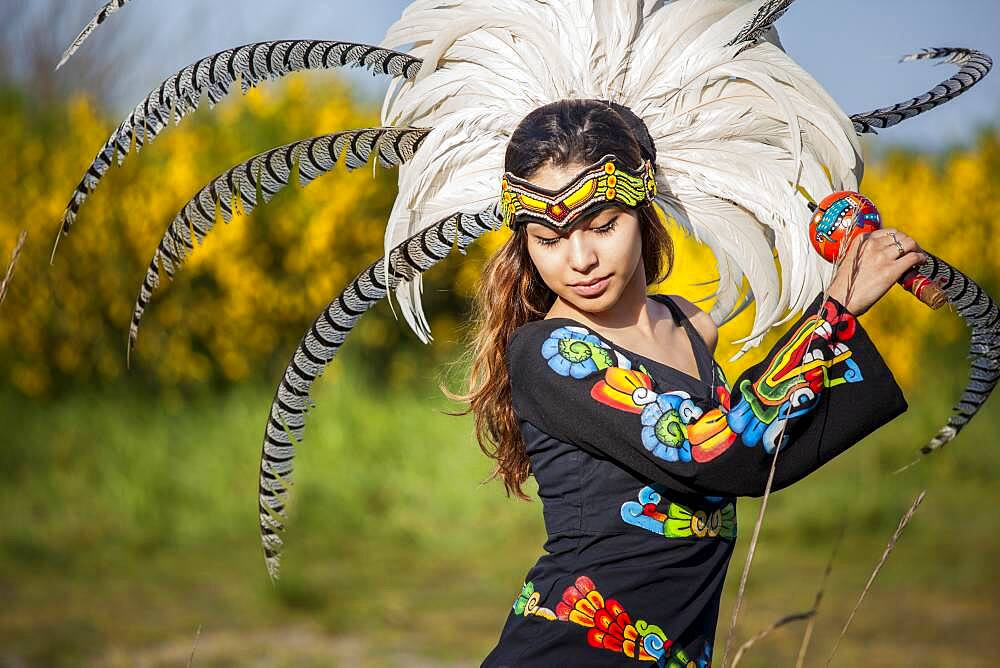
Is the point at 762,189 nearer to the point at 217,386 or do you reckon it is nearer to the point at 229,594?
the point at 229,594

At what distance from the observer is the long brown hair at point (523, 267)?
1794 mm

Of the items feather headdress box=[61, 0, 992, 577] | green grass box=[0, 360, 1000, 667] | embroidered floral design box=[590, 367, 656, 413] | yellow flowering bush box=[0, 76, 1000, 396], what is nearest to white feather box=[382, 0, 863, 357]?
feather headdress box=[61, 0, 992, 577]

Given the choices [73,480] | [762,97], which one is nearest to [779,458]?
[762,97]

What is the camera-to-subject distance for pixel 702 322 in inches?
83.5

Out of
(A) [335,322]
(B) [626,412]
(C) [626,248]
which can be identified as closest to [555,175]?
(C) [626,248]

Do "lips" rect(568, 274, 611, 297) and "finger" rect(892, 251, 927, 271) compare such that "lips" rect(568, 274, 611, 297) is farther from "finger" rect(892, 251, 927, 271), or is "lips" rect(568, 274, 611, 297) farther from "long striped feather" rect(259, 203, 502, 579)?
"finger" rect(892, 251, 927, 271)

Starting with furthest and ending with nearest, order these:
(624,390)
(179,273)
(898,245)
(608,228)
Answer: (179,273) → (608,228) → (624,390) → (898,245)

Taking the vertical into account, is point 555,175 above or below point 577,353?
above

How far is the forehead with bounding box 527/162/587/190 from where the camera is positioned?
5.80 ft

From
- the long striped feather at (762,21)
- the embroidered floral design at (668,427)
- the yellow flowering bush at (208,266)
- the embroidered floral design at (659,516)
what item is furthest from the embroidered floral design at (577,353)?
the yellow flowering bush at (208,266)

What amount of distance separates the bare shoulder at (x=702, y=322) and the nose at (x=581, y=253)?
1.23 feet

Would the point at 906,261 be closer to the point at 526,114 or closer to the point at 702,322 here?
the point at 702,322

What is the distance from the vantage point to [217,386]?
693 centimetres

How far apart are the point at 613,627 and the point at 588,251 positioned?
59cm
